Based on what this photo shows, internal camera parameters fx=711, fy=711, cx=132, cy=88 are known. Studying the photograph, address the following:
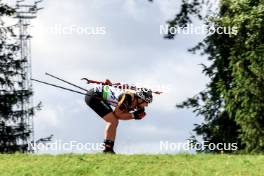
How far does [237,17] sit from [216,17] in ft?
6.52

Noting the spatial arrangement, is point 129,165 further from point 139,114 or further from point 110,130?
point 139,114

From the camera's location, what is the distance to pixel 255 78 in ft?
90.0

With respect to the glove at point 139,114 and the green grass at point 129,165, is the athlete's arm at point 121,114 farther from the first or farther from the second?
the green grass at point 129,165

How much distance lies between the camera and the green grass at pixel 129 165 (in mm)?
14797

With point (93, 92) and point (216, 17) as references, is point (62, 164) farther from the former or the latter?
point (216, 17)

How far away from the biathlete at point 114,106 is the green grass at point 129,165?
0.75 m

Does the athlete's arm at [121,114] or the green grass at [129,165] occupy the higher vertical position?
the athlete's arm at [121,114]

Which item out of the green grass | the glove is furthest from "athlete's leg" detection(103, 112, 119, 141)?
the green grass

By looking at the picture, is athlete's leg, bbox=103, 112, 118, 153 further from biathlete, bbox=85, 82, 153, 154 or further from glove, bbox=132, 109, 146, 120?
glove, bbox=132, 109, 146, 120

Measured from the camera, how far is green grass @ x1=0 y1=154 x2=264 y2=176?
48.5ft

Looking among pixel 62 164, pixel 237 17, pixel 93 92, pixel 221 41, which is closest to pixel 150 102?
pixel 93 92

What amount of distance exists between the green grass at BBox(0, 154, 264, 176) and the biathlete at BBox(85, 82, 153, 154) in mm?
750

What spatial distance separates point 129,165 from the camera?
15.2 m

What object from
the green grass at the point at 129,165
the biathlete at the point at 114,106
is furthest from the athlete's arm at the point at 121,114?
the green grass at the point at 129,165
